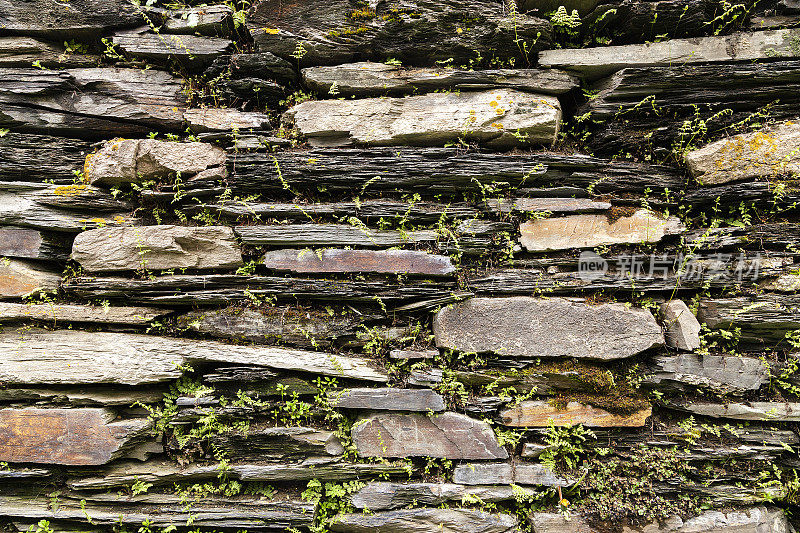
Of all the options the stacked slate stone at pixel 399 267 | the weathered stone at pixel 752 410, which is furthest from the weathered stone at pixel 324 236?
the weathered stone at pixel 752 410

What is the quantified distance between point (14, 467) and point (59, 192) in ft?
9.83

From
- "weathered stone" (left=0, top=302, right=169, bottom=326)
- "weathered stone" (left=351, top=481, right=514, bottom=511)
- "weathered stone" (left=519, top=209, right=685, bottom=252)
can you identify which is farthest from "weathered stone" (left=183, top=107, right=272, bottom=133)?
"weathered stone" (left=351, top=481, right=514, bottom=511)

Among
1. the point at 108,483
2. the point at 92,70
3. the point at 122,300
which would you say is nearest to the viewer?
the point at 108,483

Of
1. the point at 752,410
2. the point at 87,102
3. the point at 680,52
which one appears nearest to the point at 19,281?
the point at 87,102

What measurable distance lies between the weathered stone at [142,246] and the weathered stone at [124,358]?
0.80m

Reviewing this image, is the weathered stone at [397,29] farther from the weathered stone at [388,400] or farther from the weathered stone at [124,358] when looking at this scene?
the weathered stone at [388,400]

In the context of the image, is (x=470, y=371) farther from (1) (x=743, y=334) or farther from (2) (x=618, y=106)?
(2) (x=618, y=106)

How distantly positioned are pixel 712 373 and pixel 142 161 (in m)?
6.85

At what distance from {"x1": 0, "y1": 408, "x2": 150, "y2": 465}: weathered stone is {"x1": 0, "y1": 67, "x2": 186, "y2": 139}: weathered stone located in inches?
128

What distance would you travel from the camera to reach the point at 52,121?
4277 millimetres

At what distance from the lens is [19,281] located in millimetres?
4055

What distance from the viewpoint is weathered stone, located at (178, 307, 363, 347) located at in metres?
4.08

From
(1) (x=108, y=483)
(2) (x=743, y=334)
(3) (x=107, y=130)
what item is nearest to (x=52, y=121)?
(3) (x=107, y=130)

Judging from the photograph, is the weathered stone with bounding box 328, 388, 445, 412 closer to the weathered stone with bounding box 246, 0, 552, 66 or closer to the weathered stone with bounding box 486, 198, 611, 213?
the weathered stone with bounding box 486, 198, 611, 213
